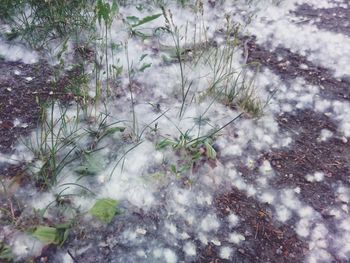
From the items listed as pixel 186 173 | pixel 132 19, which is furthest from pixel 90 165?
pixel 132 19

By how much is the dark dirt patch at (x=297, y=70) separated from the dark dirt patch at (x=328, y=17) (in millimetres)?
655

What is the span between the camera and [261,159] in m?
2.55

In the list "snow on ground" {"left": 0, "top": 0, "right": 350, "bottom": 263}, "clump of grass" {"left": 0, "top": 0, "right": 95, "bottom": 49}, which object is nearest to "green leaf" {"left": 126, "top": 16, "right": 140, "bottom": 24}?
"snow on ground" {"left": 0, "top": 0, "right": 350, "bottom": 263}

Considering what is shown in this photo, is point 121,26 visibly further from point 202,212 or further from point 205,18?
point 202,212

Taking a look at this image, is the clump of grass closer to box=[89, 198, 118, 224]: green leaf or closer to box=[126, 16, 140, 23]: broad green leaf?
box=[126, 16, 140, 23]: broad green leaf

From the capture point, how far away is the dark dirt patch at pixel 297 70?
3078 millimetres

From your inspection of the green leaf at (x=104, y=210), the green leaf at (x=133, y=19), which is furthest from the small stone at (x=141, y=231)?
the green leaf at (x=133, y=19)

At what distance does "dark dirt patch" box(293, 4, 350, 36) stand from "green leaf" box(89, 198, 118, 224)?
2.96 m

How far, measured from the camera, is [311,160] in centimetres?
256

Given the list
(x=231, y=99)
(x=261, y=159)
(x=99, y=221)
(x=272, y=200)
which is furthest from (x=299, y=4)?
(x=99, y=221)

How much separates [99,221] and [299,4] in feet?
11.1

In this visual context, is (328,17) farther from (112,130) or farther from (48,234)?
(48,234)

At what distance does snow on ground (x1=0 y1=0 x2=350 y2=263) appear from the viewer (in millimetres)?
2053

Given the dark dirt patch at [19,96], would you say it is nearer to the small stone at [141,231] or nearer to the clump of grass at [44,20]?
the clump of grass at [44,20]
